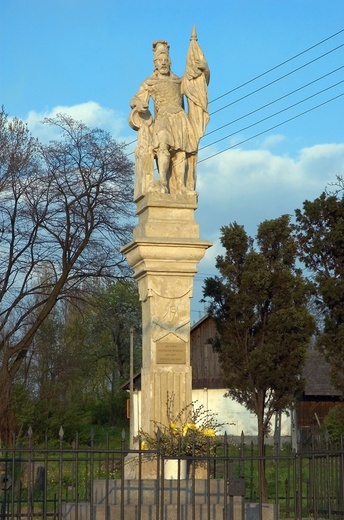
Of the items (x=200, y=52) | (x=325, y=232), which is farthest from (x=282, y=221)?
(x=200, y=52)

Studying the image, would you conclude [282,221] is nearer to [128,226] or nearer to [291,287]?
[291,287]

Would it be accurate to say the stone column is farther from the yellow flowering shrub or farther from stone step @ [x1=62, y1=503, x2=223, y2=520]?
stone step @ [x1=62, y1=503, x2=223, y2=520]

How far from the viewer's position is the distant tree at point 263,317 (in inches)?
795

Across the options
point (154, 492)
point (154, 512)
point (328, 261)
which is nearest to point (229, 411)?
point (328, 261)

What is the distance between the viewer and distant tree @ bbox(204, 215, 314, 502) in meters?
20.2

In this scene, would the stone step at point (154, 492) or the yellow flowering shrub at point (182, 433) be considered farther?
the yellow flowering shrub at point (182, 433)

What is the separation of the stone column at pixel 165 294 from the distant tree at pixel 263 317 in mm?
6332

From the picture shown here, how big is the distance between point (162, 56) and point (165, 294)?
3295 millimetres

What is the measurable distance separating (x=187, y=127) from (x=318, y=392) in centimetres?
2724

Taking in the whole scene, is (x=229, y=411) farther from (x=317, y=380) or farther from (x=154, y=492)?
(x=154, y=492)

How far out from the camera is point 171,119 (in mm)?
14297

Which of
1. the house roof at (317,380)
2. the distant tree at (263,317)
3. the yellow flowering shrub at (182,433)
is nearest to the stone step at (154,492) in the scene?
the yellow flowering shrub at (182,433)

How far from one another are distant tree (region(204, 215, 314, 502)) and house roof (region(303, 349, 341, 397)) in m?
19.2

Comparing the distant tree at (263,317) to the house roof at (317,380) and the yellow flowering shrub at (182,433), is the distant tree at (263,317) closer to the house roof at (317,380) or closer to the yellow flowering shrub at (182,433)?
the yellow flowering shrub at (182,433)
